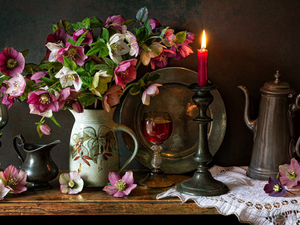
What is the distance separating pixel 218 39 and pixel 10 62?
715 mm

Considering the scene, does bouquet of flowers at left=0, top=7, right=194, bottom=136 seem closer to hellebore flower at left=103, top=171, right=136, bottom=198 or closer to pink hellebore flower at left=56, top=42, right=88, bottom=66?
pink hellebore flower at left=56, top=42, right=88, bottom=66

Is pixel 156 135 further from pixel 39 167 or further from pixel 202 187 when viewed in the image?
pixel 39 167

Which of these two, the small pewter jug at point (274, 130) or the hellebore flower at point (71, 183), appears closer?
the hellebore flower at point (71, 183)

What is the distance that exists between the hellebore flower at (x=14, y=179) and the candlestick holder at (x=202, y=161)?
1.49 feet

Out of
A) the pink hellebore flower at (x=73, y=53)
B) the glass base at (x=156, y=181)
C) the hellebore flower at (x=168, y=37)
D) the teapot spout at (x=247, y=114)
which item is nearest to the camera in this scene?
the pink hellebore flower at (x=73, y=53)

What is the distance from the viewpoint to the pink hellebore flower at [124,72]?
0.91m

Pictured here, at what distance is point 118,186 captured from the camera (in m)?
1.02

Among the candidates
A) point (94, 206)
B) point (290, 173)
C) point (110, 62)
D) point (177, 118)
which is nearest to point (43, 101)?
point (110, 62)

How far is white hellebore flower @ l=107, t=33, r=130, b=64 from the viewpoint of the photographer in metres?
0.90

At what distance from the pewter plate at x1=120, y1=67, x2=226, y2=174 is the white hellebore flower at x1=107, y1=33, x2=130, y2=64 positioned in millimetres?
330

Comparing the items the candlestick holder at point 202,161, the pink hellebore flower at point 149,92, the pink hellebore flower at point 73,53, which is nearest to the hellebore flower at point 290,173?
the candlestick holder at point 202,161

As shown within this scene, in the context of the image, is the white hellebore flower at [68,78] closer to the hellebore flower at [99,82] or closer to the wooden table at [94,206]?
the hellebore flower at [99,82]

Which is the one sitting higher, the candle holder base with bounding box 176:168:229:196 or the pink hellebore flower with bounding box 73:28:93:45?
the pink hellebore flower with bounding box 73:28:93:45

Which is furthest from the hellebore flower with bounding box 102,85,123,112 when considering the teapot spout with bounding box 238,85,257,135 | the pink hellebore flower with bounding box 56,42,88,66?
the teapot spout with bounding box 238,85,257,135
